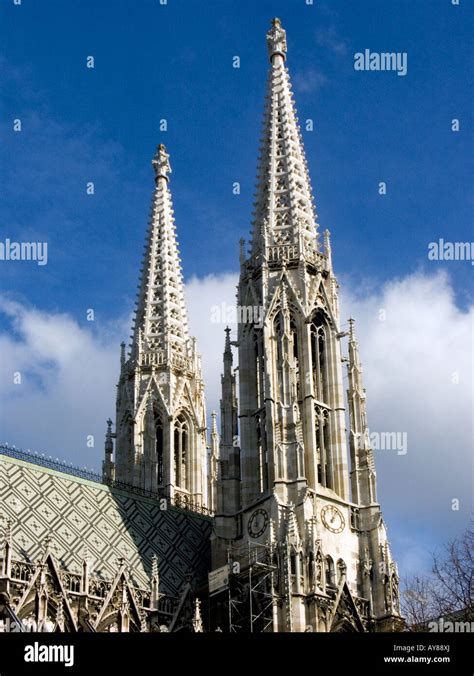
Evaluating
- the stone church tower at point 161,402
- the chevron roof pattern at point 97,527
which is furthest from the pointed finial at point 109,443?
the chevron roof pattern at point 97,527

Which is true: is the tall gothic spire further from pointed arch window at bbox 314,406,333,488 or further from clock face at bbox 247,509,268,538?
clock face at bbox 247,509,268,538

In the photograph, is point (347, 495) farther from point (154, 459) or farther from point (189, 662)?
point (189, 662)

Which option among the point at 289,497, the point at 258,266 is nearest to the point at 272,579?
the point at 289,497

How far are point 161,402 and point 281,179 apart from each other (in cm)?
1385

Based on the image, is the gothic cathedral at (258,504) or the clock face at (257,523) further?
the clock face at (257,523)

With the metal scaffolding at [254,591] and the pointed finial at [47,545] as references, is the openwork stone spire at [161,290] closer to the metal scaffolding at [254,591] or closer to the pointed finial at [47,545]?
the metal scaffolding at [254,591]

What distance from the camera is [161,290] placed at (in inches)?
2763

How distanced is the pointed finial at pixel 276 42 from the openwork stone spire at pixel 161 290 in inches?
450

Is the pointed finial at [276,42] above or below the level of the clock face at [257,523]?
above

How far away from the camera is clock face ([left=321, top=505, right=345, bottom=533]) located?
52062 millimetres

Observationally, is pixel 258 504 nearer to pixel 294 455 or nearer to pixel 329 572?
pixel 294 455

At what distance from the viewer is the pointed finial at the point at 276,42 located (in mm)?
66875

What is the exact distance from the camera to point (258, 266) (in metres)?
58.3

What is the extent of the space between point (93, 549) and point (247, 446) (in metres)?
8.28
